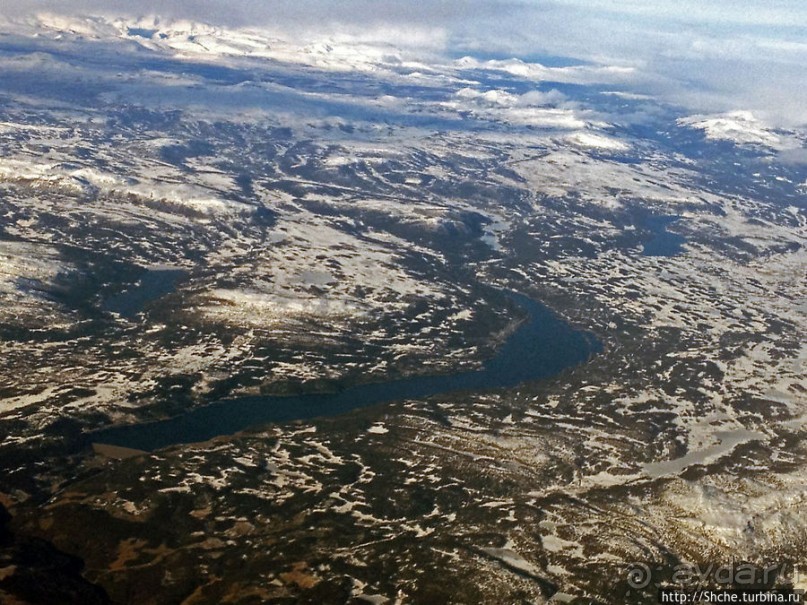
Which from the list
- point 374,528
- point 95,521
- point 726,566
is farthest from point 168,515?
point 726,566

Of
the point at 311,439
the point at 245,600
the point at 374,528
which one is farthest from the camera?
the point at 311,439

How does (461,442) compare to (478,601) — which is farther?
(461,442)

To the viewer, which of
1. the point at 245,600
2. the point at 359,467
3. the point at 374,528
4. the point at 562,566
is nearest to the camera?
the point at 245,600

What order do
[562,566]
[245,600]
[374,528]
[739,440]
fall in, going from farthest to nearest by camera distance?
1. [739,440]
2. [374,528]
3. [562,566]
4. [245,600]

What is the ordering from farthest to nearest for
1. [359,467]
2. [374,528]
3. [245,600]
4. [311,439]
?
1. [311,439]
2. [359,467]
3. [374,528]
4. [245,600]

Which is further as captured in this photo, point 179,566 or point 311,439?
point 311,439

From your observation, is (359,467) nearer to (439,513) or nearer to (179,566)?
(439,513)

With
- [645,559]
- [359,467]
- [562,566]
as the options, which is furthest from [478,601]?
[359,467]

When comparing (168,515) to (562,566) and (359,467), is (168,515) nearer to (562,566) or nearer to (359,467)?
(359,467)

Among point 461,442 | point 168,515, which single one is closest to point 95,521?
point 168,515
